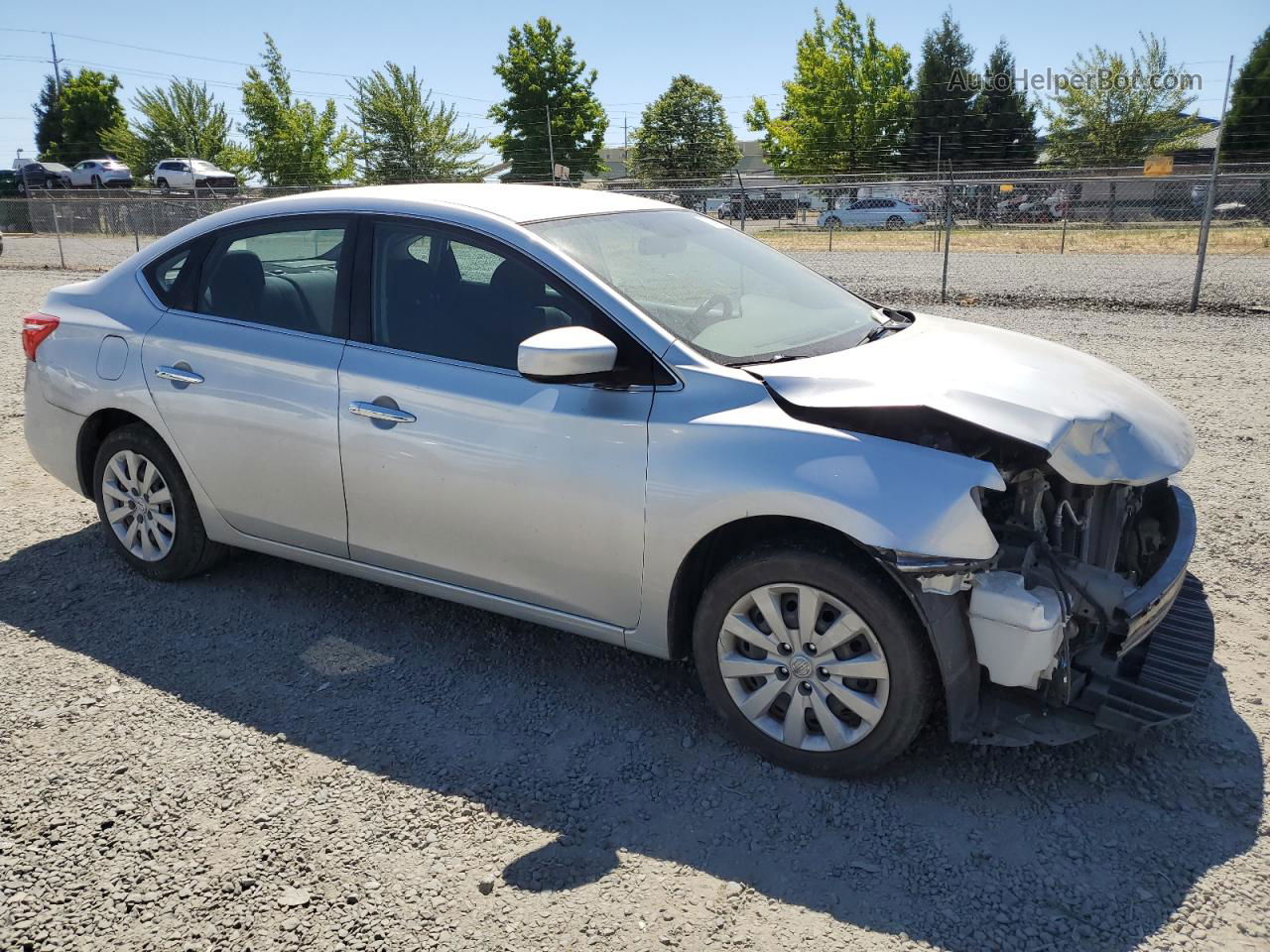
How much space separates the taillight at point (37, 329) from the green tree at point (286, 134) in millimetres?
41579

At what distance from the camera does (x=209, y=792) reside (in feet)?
10.3

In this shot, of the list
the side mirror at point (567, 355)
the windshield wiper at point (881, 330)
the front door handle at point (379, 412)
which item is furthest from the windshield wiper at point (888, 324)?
Answer: the front door handle at point (379, 412)

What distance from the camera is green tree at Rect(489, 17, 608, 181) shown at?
49.5m

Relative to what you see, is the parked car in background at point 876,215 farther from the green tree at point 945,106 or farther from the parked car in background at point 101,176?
the parked car in background at point 101,176

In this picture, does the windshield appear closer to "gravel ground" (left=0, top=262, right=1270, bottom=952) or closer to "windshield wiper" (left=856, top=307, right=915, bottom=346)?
"windshield wiper" (left=856, top=307, right=915, bottom=346)

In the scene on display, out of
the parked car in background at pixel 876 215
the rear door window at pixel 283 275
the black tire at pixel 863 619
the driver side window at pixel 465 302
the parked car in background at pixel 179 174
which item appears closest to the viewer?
the black tire at pixel 863 619

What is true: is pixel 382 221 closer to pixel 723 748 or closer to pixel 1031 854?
pixel 723 748

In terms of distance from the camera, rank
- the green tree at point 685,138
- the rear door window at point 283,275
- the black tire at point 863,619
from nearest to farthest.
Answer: the black tire at point 863,619 → the rear door window at point 283,275 → the green tree at point 685,138

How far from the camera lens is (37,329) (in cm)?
468

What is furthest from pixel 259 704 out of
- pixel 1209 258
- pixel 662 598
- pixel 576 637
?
pixel 1209 258

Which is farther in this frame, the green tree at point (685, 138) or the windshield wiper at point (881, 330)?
the green tree at point (685, 138)

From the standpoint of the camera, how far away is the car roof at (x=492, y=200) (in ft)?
12.4

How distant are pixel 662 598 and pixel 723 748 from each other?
54cm

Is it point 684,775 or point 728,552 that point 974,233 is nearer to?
point 728,552
